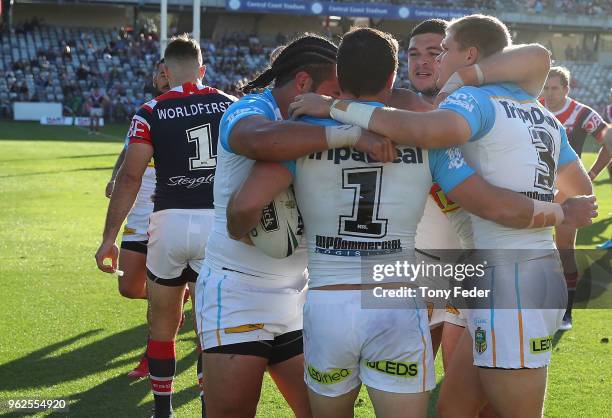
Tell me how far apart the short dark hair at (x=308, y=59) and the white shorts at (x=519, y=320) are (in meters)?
1.12

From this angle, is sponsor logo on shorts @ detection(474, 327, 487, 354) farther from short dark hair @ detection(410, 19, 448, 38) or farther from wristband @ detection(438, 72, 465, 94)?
short dark hair @ detection(410, 19, 448, 38)

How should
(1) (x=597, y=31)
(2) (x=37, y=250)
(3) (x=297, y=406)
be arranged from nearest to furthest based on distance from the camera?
(3) (x=297, y=406) < (2) (x=37, y=250) < (1) (x=597, y=31)

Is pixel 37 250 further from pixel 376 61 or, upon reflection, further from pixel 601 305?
pixel 376 61

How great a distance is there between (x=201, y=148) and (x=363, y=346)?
8.50 ft

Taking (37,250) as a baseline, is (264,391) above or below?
above

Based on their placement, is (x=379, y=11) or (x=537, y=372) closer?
(x=537, y=372)

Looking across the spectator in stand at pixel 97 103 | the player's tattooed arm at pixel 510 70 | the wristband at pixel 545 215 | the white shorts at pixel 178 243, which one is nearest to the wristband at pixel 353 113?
the player's tattooed arm at pixel 510 70

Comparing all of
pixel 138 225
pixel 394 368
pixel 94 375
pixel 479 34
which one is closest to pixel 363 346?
pixel 394 368

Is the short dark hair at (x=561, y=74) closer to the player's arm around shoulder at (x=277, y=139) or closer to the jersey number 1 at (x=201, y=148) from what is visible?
the jersey number 1 at (x=201, y=148)

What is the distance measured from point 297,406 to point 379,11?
52.6 metres

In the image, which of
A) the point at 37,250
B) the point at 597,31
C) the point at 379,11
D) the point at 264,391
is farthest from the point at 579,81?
the point at 264,391

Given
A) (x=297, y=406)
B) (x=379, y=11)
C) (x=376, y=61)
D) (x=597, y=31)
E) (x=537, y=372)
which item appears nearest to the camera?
(x=376, y=61)

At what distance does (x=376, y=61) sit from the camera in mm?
3244

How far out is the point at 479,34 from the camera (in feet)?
12.2
